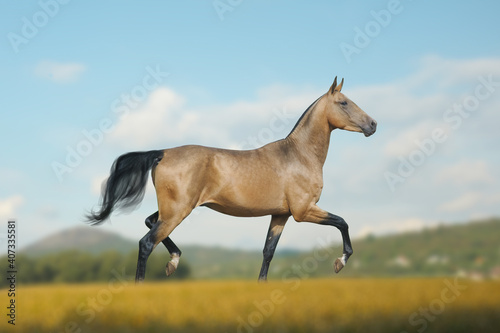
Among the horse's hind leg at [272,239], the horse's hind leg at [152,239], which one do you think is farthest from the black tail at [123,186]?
the horse's hind leg at [272,239]

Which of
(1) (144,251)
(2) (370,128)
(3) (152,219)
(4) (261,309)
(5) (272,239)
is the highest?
(2) (370,128)

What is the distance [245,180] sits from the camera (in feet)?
22.7

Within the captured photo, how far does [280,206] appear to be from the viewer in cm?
721

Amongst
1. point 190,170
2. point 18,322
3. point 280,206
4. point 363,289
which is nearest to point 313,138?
point 280,206

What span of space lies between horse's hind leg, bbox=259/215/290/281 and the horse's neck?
103cm

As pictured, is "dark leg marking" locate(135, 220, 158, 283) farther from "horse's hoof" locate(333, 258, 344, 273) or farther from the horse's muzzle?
the horse's muzzle

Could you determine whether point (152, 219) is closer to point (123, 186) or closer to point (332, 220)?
point (123, 186)

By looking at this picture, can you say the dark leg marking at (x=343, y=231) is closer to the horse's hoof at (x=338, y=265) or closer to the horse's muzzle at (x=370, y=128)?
the horse's hoof at (x=338, y=265)

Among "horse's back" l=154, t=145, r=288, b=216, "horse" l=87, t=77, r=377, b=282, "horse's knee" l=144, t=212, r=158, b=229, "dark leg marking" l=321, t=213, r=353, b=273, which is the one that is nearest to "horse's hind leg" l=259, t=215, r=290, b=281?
"horse" l=87, t=77, r=377, b=282

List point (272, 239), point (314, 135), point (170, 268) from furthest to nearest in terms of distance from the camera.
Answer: point (314, 135) → point (272, 239) → point (170, 268)

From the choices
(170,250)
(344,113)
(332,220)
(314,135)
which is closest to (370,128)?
(344,113)

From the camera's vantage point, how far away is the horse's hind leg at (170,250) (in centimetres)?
692

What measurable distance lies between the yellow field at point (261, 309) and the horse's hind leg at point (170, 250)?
2.56 metres

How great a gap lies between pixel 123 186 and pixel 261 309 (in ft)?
12.6
